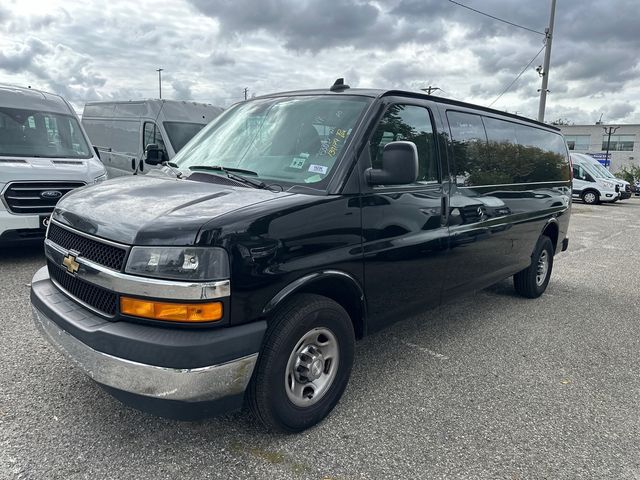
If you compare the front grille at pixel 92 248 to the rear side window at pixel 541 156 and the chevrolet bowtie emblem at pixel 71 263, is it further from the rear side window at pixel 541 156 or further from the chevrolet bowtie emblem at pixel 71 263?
the rear side window at pixel 541 156

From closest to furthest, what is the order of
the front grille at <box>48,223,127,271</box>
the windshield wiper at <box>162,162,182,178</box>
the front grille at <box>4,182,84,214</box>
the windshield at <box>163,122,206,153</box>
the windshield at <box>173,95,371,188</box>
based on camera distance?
the front grille at <box>48,223,127,271</box>
the windshield at <box>173,95,371,188</box>
the windshield wiper at <box>162,162,182,178</box>
the front grille at <box>4,182,84,214</box>
the windshield at <box>163,122,206,153</box>

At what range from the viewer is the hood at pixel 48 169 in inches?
238

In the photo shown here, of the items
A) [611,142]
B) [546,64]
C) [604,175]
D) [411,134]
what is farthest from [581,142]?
[411,134]

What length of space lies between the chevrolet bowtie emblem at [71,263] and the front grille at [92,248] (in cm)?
5

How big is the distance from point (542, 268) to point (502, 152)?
204 centimetres

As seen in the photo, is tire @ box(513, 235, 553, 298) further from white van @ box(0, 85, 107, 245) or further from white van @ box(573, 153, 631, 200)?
white van @ box(573, 153, 631, 200)

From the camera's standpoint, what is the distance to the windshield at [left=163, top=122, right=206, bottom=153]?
10719mm

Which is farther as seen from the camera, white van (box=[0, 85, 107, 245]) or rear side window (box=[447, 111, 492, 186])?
white van (box=[0, 85, 107, 245])

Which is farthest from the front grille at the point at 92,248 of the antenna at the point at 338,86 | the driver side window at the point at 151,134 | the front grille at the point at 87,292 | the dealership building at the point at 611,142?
the dealership building at the point at 611,142

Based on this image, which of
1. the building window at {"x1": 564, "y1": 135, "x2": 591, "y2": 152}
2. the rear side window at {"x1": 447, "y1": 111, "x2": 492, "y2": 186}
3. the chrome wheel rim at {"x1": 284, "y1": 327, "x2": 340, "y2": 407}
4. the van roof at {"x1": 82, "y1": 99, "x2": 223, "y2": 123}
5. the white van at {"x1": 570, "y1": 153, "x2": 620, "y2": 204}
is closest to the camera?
the chrome wheel rim at {"x1": 284, "y1": 327, "x2": 340, "y2": 407}

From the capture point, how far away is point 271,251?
2504 millimetres

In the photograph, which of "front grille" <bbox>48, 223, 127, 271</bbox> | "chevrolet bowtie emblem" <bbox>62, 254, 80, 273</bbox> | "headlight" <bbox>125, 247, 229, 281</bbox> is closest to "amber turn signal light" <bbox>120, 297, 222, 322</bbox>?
"headlight" <bbox>125, 247, 229, 281</bbox>

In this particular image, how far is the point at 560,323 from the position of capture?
16.9 ft

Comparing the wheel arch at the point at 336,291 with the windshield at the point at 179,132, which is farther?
the windshield at the point at 179,132
